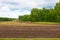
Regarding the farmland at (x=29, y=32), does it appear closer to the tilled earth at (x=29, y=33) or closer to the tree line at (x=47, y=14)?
the tilled earth at (x=29, y=33)

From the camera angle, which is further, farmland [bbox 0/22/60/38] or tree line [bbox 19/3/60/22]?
tree line [bbox 19/3/60/22]

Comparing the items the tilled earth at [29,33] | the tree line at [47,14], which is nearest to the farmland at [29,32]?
the tilled earth at [29,33]

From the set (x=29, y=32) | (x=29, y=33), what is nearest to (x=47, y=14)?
(x=29, y=32)

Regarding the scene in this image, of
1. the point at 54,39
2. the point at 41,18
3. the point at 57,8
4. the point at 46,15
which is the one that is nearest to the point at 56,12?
the point at 57,8

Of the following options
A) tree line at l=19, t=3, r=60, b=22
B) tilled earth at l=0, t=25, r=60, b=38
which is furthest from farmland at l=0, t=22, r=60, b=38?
tree line at l=19, t=3, r=60, b=22

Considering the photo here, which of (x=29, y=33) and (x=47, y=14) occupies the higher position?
(x=29, y=33)

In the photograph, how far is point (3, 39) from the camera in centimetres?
1396

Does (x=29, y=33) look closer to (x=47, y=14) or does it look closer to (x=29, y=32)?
(x=29, y=32)

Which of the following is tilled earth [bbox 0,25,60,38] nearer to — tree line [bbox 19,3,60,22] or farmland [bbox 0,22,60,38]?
farmland [bbox 0,22,60,38]

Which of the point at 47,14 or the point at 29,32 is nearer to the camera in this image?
the point at 29,32

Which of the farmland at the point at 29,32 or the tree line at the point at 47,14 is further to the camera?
the tree line at the point at 47,14

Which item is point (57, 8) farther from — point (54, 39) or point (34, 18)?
point (54, 39)

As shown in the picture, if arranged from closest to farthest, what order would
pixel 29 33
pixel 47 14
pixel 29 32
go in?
pixel 29 33
pixel 29 32
pixel 47 14

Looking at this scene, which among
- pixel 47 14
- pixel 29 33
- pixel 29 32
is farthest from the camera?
pixel 47 14
